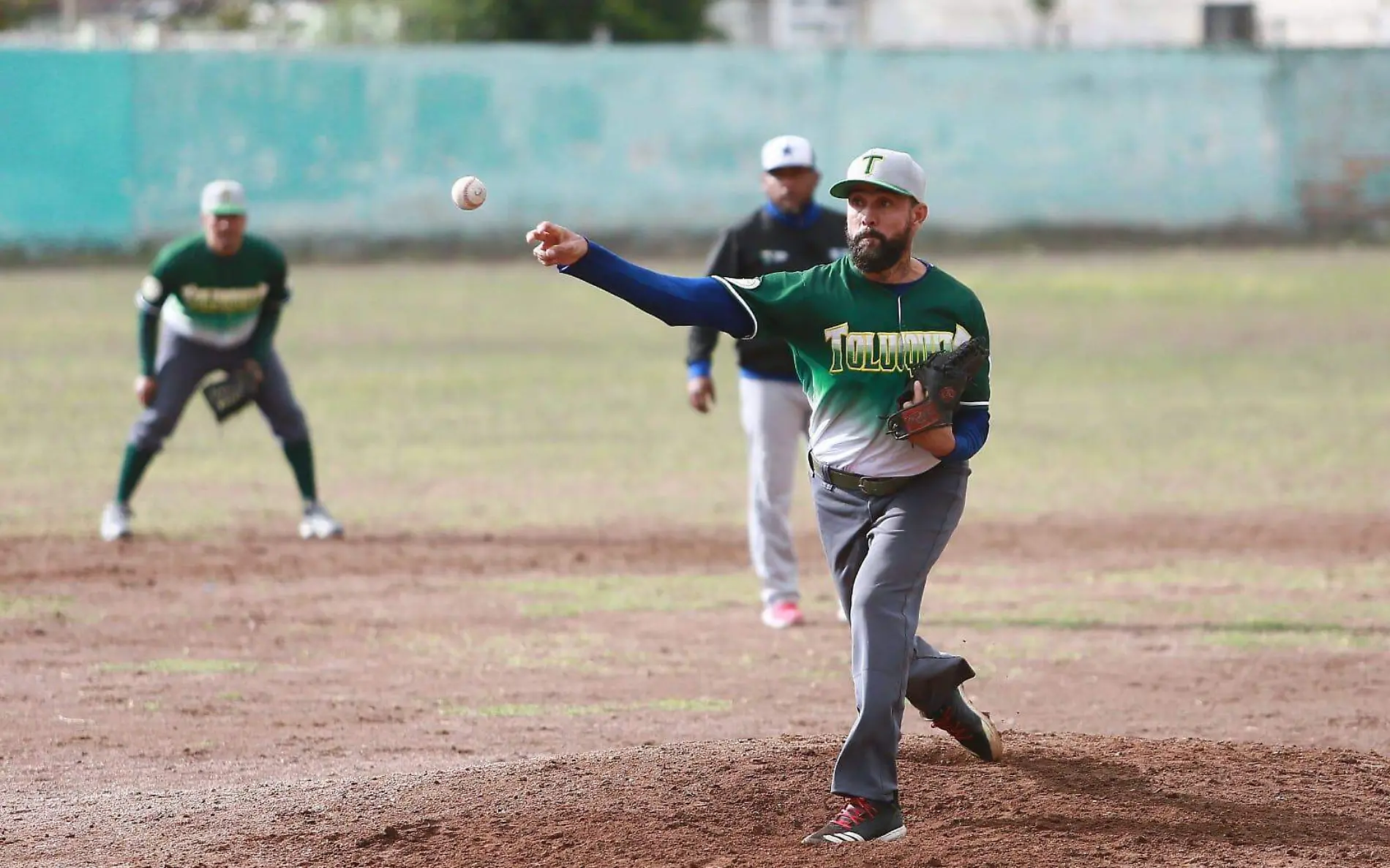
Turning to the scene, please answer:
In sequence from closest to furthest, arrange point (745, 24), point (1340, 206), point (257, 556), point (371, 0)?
1. point (257, 556)
2. point (1340, 206)
3. point (371, 0)
4. point (745, 24)

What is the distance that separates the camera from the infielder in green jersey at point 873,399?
5852mm

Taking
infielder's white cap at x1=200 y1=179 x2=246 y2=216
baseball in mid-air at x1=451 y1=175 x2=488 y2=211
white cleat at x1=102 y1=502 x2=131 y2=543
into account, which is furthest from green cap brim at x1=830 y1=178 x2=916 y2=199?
white cleat at x1=102 y1=502 x2=131 y2=543

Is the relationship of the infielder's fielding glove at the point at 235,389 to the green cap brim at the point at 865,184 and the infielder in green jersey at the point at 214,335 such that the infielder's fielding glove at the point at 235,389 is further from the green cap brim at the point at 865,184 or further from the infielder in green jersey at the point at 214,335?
the green cap brim at the point at 865,184

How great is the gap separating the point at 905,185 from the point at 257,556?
7.20 meters

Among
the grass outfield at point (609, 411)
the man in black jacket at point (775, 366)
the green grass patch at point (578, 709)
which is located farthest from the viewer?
the grass outfield at point (609, 411)

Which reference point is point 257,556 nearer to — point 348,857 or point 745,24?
point 348,857

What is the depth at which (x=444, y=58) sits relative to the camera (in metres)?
39.5

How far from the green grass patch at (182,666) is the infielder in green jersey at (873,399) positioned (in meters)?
3.90

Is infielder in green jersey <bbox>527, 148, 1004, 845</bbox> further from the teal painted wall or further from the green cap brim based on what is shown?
the teal painted wall

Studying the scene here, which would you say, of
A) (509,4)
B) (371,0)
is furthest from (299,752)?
(371,0)

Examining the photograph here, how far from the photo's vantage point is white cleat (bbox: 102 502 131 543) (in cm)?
1255

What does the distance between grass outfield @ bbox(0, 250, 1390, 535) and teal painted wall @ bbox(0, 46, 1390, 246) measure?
7143 millimetres

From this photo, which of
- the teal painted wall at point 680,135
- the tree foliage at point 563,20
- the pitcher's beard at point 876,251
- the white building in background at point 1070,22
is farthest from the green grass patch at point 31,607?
the white building in background at point 1070,22

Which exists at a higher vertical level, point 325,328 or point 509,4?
point 509,4
